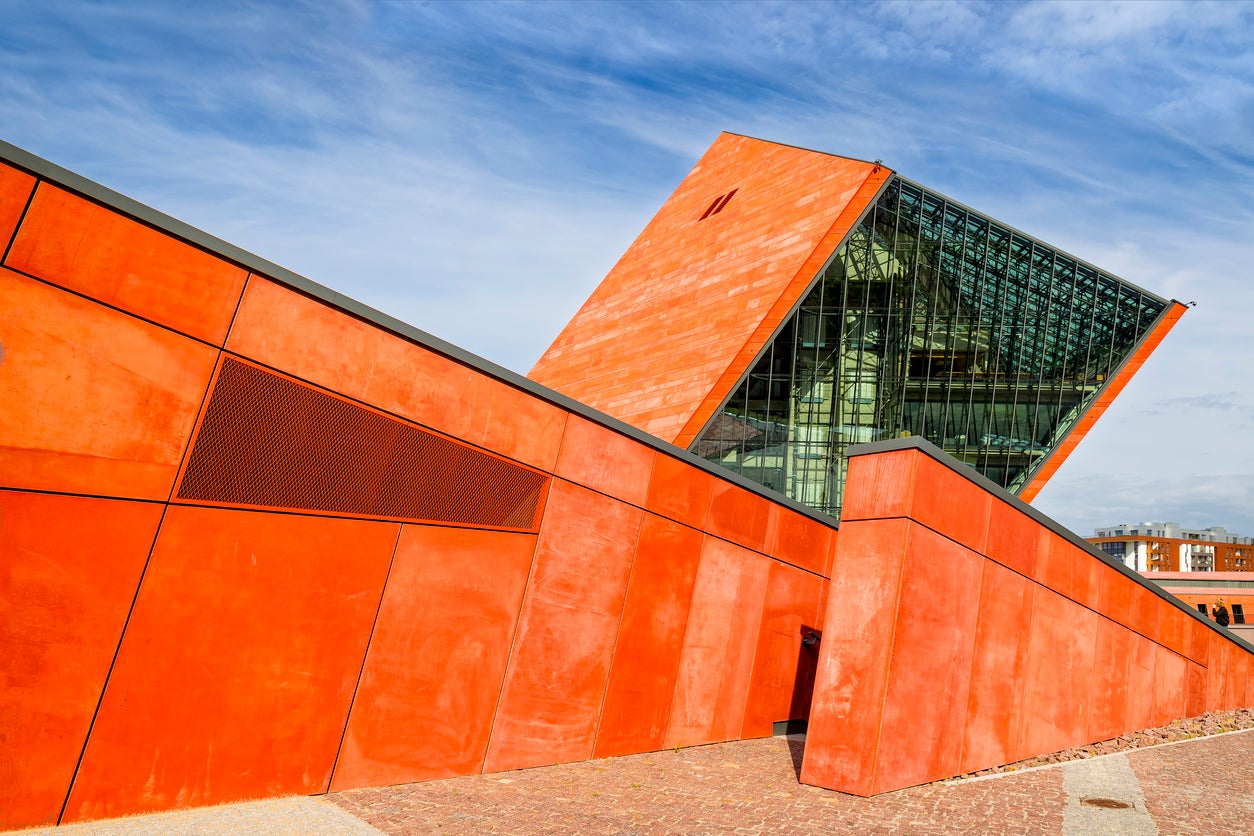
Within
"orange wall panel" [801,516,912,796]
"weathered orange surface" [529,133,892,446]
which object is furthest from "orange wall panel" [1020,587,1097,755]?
"weathered orange surface" [529,133,892,446]

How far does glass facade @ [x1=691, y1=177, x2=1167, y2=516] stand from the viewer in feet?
69.7

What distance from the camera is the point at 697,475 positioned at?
13070 mm

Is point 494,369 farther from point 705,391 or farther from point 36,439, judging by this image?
point 705,391

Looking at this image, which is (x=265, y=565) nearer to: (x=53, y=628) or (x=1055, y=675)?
(x=53, y=628)

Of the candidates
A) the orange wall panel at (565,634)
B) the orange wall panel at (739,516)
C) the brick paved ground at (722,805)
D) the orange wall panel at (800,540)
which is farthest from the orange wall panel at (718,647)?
the orange wall panel at (565,634)

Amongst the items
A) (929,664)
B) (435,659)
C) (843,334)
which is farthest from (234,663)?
(843,334)

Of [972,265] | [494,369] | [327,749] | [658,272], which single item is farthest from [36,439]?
[972,265]

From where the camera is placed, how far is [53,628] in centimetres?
674

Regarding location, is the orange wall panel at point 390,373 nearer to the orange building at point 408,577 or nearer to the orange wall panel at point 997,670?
the orange building at point 408,577

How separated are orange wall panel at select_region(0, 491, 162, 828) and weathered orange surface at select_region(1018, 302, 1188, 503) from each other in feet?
76.4

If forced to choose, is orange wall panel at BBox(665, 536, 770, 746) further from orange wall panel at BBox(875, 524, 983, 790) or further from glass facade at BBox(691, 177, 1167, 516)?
glass facade at BBox(691, 177, 1167, 516)

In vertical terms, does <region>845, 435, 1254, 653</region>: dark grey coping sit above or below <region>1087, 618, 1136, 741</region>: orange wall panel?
above

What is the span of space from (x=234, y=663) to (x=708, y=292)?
55.9 feet

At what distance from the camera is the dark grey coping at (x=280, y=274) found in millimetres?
6777
